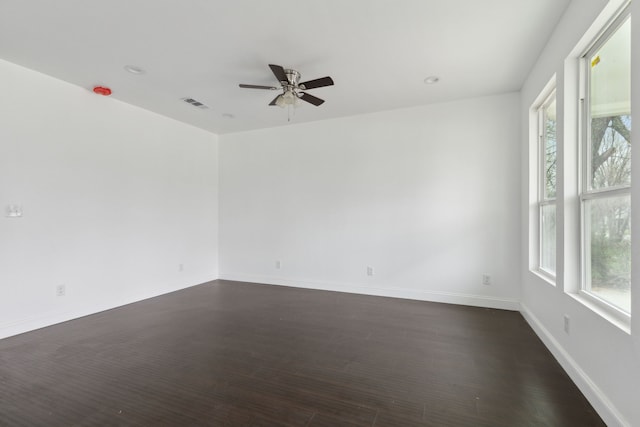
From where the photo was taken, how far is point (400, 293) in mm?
4363

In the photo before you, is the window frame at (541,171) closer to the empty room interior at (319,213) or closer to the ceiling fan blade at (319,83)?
the empty room interior at (319,213)

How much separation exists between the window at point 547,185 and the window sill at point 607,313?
742 mm

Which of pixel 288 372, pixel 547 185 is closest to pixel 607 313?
pixel 547 185

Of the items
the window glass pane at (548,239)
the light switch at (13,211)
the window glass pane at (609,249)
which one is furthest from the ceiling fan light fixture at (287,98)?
the light switch at (13,211)

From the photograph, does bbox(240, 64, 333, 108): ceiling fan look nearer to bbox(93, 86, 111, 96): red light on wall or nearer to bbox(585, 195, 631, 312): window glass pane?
bbox(93, 86, 111, 96): red light on wall

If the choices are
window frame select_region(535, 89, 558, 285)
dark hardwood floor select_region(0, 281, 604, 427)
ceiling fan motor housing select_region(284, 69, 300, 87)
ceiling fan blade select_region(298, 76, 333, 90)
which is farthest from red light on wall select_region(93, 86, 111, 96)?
window frame select_region(535, 89, 558, 285)

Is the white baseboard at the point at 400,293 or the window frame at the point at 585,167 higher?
the window frame at the point at 585,167

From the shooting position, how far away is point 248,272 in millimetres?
5480

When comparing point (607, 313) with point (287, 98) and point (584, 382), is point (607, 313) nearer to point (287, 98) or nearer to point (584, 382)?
point (584, 382)

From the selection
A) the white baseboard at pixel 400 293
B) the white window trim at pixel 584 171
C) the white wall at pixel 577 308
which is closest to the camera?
the white wall at pixel 577 308

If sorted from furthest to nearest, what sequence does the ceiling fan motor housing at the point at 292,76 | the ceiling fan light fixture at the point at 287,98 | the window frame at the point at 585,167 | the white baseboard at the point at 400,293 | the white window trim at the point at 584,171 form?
the white baseboard at the point at 400,293, the ceiling fan light fixture at the point at 287,98, the ceiling fan motor housing at the point at 292,76, the window frame at the point at 585,167, the white window trim at the point at 584,171

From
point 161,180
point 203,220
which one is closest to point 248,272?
point 203,220

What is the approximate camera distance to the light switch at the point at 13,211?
3.03 metres

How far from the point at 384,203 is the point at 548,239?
6.62ft
